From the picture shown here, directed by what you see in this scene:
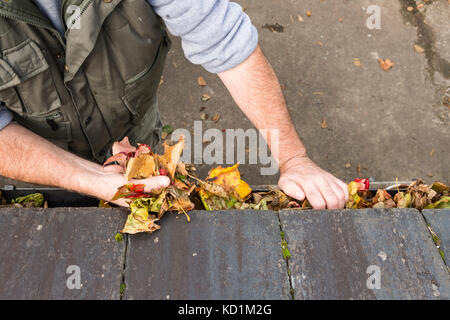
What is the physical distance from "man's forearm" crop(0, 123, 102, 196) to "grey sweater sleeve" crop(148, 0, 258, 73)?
2.77ft

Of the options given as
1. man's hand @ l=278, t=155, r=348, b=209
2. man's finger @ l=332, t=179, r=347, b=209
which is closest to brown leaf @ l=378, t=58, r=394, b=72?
man's hand @ l=278, t=155, r=348, b=209

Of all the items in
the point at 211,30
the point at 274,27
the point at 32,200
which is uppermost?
the point at 211,30

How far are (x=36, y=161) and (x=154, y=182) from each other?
2.66ft

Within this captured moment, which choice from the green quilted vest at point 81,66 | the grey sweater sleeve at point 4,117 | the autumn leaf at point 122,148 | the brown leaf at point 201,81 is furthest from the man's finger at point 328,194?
the brown leaf at point 201,81

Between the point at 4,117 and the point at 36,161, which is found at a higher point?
the point at 4,117

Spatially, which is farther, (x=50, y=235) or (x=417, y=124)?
(x=417, y=124)

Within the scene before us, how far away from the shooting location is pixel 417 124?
469 cm

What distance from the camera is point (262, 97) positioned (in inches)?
87.3

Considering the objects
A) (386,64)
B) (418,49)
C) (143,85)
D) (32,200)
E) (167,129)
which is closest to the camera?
(32,200)

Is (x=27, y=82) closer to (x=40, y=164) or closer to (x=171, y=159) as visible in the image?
(x=40, y=164)

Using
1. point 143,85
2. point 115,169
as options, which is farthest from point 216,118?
point 115,169

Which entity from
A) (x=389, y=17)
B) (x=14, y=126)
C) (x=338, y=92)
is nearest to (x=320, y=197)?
(x=14, y=126)

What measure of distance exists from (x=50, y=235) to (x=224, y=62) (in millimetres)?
1265
